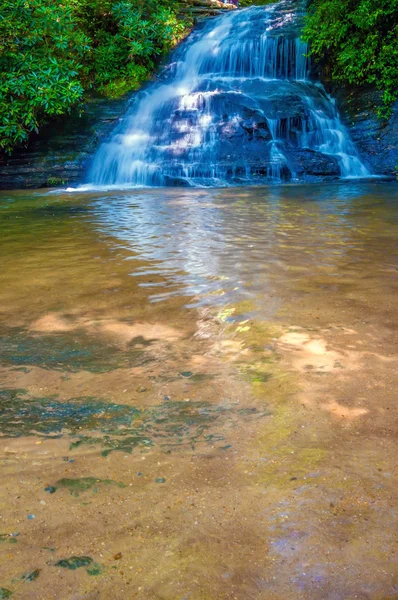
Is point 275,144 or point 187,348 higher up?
point 275,144

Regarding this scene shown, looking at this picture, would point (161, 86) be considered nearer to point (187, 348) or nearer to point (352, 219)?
point (352, 219)

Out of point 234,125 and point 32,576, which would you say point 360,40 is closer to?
point 234,125

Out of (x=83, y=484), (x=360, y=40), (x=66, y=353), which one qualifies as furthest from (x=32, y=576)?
(x=360, y=40)

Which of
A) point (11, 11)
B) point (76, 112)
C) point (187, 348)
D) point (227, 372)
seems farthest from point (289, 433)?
point (76, 112)

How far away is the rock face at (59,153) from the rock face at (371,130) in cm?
664

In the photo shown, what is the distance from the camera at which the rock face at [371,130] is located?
14188 mm

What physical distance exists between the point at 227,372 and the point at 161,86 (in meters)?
15.7

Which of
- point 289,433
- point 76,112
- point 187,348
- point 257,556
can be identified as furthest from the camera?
point 76,112

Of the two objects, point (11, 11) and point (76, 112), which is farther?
point (76, 112)

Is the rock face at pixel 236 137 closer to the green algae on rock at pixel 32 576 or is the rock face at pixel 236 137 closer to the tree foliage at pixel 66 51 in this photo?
the tree foliage at pixel 66 51

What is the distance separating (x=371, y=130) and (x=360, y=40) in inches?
112

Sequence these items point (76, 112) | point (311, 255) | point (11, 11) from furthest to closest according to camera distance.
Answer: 1. point (76, 112)
2. point (11, 11)
3. point (311, 255)

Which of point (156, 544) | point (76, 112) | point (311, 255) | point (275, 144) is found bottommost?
point (156, 544)

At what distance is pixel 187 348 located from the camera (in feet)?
10.4
